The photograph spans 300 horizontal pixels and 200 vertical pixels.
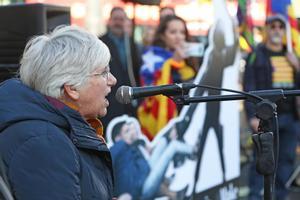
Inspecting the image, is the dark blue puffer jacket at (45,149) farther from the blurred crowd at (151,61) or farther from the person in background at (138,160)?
the person in background at (138,160)

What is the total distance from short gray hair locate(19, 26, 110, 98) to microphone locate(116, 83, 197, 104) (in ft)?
0.39

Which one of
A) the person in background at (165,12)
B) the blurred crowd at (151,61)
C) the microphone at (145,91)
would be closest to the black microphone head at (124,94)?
the microphone at (145,91)

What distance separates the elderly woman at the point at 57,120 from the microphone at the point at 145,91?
0.06m

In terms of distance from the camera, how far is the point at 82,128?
210cm

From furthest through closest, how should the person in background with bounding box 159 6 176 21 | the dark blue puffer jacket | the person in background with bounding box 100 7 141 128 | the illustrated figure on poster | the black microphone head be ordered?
the illustrated figure on poster
the person in background with bounding box 159 6 176 21
the person in background with bounding box 100 7 141 128
the black microphone head
the dark blue puffer jacket

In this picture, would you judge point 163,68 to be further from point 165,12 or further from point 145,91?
point 145,91

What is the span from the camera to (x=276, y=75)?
20.1 feet

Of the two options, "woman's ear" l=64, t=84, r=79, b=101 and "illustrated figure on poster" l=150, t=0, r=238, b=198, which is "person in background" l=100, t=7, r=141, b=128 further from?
"woman's ear" l=64, t=84, r=79, b=101

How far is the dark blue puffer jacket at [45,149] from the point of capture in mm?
1944

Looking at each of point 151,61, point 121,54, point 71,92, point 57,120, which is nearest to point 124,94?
point 71,92

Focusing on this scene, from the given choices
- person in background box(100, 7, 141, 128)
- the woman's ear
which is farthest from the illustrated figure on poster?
the woman's ear

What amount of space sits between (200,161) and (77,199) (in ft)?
11.2

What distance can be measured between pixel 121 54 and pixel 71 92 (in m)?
2.54

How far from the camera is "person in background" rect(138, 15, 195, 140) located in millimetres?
4828
